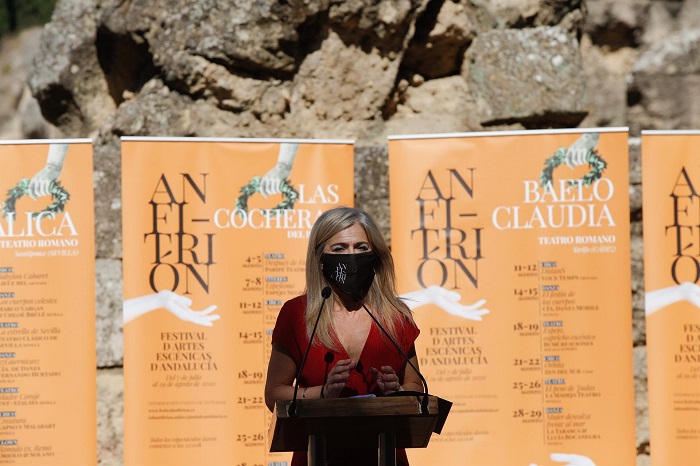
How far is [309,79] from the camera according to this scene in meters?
5.14

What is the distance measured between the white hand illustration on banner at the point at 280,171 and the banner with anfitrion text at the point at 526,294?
633 mm

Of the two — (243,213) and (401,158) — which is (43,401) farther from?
(401,158)

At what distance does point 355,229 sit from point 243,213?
5.08 feet

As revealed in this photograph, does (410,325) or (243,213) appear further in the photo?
(243,213)

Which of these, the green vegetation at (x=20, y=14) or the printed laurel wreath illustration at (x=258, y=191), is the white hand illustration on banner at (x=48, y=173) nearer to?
the printed laurel wreath illustration at (x=258, y=191)

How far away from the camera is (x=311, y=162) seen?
4.57 meters

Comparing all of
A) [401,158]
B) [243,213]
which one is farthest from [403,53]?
[243,213]

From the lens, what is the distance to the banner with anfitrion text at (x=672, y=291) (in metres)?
4.49

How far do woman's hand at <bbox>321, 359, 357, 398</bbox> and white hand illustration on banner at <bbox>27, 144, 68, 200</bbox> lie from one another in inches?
89.4

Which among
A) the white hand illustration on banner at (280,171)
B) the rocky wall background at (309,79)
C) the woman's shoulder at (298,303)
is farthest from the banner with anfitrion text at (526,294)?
the woman's shoulder at (298,303)

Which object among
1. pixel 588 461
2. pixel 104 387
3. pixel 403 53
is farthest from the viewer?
pixel 403 53

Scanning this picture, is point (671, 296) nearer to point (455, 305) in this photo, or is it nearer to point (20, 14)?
point (455, 305)

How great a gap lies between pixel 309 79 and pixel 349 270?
2.35m

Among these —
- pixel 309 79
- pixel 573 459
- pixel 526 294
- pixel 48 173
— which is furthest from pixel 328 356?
pixel 309 79
